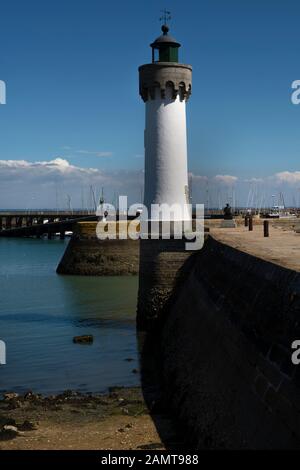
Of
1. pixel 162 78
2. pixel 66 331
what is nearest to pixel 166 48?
pixel 162 78

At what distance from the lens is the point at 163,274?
21.9 meters

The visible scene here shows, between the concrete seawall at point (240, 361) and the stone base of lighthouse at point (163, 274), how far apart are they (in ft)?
15.6

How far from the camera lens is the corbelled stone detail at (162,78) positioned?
22984mm

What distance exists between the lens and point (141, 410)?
13750 mm

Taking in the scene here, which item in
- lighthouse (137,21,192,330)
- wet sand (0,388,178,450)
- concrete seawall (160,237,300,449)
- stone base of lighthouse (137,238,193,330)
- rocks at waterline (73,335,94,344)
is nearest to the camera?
concrete seawall (160,237,300,449)

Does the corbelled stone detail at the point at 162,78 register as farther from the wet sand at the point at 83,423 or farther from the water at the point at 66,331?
the wet sand at the point at 83,423

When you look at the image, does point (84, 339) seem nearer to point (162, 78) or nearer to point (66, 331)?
point (66, 331)

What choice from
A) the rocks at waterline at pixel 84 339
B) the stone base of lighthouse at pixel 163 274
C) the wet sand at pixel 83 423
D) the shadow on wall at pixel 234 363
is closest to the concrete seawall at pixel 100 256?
the stone base of lighthouse at pixel 163 274

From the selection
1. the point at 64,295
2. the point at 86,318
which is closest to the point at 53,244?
the point at 64,295

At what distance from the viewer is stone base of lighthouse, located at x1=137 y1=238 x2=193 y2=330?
21875mm

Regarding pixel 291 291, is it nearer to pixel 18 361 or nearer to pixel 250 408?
pixel 250 408

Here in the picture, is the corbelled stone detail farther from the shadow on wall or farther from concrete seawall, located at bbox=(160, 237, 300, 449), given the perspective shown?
concrete seawall, located at bbox=(160, 237, 300, 449)

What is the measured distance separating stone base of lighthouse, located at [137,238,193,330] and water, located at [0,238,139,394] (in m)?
1.07

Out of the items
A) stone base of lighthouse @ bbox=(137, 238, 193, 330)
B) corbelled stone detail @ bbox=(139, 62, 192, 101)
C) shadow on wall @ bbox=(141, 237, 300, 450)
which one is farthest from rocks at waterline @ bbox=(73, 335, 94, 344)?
corbelled stone detail @ bbox=(139, 62, 192, 101)
